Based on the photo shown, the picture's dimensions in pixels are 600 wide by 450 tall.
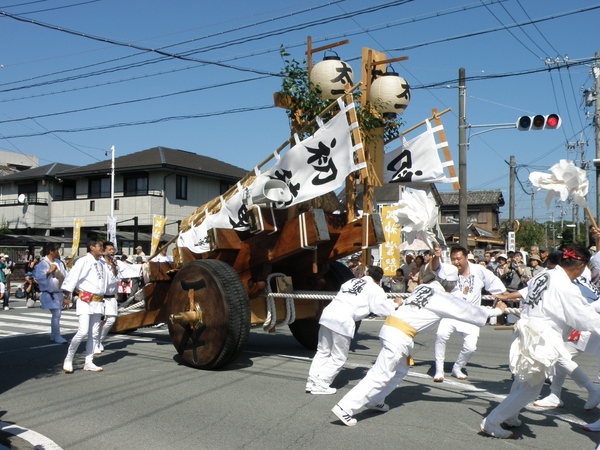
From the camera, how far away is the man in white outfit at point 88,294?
7406 mm

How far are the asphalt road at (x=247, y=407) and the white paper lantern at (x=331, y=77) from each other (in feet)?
12.5

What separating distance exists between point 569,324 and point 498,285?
2.96m

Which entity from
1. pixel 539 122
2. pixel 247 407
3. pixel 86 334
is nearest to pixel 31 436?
pixel 247 407

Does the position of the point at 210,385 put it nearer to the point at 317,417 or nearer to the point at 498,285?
the point at 317,417

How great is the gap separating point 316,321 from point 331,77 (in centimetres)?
366

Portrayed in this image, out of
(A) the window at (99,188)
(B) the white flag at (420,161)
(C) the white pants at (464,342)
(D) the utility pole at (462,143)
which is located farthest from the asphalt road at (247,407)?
(A) the window at (99,188)

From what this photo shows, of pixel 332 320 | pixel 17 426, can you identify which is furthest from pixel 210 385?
pixel 17 426

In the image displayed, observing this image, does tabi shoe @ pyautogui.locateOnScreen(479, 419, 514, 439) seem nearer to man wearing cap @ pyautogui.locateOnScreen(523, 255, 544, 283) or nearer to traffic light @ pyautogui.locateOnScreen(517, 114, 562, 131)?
man wearing cap @ pyautogui.locateOnScreen(523, 255, 544, 283)

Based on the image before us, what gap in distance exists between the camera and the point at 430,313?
518 centimetres

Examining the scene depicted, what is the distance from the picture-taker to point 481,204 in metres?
50.7

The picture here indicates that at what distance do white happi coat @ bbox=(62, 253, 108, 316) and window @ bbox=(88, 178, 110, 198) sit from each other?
955 inches

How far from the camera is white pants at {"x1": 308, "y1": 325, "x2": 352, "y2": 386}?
6113 mm

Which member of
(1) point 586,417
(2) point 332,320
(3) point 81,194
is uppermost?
(3) point 81,194

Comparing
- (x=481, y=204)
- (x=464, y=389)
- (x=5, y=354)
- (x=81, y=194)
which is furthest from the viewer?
(x=481, y=204)
